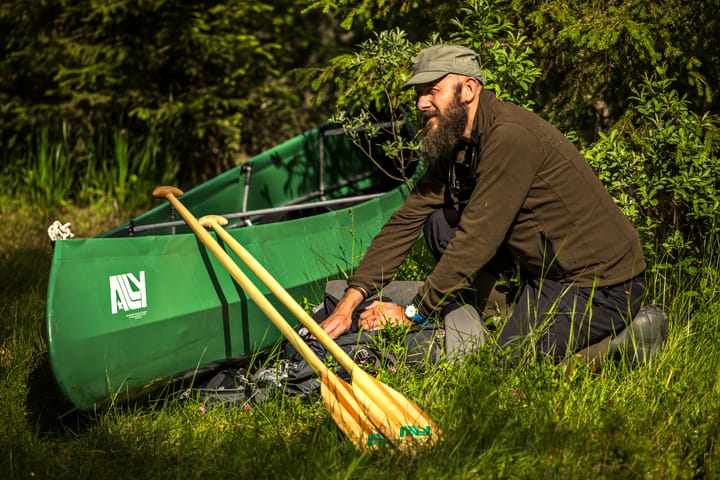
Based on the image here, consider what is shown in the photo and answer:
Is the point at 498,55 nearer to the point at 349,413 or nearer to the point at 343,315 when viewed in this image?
the point at 343,315

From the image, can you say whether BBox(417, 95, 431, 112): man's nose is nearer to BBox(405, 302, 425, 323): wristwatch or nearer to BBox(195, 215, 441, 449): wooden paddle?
BBox(405, 302, 425, 323): wristwatch

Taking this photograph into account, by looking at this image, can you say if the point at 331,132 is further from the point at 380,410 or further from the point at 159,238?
the point at 380,410

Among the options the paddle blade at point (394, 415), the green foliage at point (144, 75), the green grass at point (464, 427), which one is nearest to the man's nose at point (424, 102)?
the green grass at point (464, 427)

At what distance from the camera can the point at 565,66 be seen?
489cm

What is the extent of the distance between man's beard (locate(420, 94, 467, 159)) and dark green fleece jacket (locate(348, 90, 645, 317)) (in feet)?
0.25

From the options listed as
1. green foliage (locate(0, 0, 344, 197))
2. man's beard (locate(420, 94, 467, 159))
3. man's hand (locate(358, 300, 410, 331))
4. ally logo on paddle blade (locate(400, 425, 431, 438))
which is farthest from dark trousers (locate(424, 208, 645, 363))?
green foliage (locate(0, 0, 344, 197))

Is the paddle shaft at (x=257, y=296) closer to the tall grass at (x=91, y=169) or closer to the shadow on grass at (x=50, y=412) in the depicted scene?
the shadow on grass at (x=50, y=412)

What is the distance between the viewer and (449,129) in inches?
137

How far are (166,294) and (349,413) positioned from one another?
117 centimetres

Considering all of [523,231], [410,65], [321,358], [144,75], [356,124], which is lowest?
[321,358]

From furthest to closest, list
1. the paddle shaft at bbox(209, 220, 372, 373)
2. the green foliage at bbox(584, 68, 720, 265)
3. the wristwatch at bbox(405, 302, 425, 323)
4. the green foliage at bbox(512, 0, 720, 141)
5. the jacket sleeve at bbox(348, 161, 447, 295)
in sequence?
the green foliage at bbox(512, 0, 720, 141), the green foliage at bbox(584, 68, 720, 265), the jacket sleeve at bbox(348, 161, 447, 295), the wristwatch at bbox(405, 302, 425, 323), the paddle shaft at bbox(209, 220, 372, 373)

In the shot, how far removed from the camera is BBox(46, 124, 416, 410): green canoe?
3.37 meters

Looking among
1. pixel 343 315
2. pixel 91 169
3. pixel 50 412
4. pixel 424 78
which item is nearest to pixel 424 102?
pixel 424 78

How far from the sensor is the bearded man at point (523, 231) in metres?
3.30
